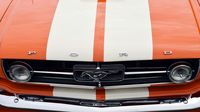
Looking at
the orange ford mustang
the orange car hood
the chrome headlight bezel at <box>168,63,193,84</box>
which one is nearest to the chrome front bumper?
the orange ford mustang

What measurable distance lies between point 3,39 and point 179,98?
4.91 feet

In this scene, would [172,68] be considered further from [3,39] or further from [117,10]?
[3,39]

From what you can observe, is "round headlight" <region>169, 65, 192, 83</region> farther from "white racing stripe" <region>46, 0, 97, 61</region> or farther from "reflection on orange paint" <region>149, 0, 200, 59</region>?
"white racing stripe" <region>46, 0, 97, 61</region>

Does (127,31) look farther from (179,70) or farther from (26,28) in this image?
(26,28)

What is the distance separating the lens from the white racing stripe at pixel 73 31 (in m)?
3.51

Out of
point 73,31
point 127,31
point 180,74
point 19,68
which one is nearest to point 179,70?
point 180,74

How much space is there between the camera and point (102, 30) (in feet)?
12.1

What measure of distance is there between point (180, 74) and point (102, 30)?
71 cm

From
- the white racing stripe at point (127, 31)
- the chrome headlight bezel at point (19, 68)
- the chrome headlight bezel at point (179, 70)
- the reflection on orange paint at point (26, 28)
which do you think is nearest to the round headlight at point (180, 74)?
the chrome headlight bezel at point (179, 70)

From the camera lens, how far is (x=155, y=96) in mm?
3609

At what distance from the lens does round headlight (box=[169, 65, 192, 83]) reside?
3547mm

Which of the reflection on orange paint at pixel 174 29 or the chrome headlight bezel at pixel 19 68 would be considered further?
the chrome headlight bezel at pixel 19 68

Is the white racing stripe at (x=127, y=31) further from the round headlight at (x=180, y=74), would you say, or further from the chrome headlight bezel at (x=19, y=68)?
the chrome headlight bezel at (x=19, y=68)

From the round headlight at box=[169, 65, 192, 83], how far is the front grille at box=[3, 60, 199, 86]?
0.04 meters
